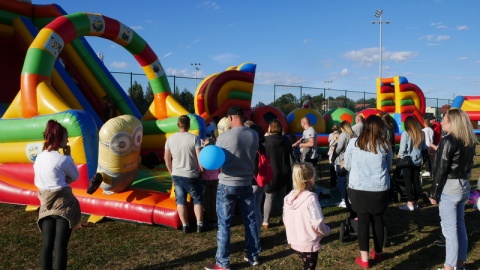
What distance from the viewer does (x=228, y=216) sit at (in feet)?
12.1

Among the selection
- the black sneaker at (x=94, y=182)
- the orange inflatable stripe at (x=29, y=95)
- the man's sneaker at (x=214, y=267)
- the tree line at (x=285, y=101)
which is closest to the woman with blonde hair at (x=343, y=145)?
the man's sneaker at (x=214, y=267)

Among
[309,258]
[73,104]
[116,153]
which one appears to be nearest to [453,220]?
[309,258]

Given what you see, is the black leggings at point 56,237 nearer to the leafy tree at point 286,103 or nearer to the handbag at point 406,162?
the handbag at point 406,162

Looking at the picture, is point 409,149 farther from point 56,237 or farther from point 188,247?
point 56,237

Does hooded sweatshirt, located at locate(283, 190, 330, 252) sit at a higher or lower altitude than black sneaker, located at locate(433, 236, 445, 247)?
higher

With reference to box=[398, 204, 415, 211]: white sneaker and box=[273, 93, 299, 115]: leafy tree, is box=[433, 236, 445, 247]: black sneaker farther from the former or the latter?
box=[273, 93, 299, 115]: leafy tree

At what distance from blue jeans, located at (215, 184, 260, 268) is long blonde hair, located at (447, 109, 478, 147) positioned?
194 cm

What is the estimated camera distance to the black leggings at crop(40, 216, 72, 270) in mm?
3174

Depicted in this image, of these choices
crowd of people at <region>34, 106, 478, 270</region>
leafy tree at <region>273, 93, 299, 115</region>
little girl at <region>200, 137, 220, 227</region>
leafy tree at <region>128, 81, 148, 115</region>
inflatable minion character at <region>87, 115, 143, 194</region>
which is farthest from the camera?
leafy tree at <region>273, 93, 299, 115</region>

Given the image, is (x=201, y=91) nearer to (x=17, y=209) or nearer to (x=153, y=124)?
(x=153, y=124)

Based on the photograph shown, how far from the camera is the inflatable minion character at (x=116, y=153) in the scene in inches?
196

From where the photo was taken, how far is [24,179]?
5914mm

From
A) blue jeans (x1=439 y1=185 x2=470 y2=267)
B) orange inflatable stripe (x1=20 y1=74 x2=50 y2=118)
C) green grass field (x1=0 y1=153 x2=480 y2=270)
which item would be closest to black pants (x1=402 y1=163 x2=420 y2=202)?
green grass field (x1=0 y1=153 x2=480 y2=270)

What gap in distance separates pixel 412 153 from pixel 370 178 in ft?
8.69
